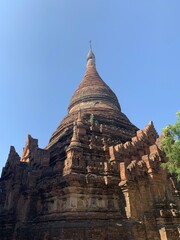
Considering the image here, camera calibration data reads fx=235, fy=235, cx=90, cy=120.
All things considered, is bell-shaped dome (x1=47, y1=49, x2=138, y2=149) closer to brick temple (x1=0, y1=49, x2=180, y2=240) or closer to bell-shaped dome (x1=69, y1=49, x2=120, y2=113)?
bell-shaped dome (x1=69, y1=49, x2=120, y2=113)

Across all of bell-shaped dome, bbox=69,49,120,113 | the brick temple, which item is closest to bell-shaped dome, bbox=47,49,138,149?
bell-shaped dome, bbox=69,49,120,113

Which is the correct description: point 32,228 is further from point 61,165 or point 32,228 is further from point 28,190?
point 61,165

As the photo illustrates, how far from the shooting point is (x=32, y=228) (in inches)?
518

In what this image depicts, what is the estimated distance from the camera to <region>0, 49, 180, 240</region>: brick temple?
1174cm

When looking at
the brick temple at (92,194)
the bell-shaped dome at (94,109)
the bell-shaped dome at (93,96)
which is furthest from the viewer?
the bell-shaped dome at (93,96)

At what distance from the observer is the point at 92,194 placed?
13.1 m

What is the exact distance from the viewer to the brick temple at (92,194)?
38.5 ft

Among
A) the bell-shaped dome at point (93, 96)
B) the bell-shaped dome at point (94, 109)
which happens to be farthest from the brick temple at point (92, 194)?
the bell-shaped dome at point (93, 96)

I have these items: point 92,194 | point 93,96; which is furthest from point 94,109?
point 92,194

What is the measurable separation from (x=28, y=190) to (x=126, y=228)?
644cm

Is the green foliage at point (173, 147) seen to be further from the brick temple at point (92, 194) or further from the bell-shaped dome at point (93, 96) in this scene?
the bell-shaped dome at point (93, 96)

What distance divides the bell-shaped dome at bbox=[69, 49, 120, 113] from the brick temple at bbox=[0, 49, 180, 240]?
690 cm

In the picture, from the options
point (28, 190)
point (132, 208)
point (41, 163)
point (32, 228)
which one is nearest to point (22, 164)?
point (41, 163)

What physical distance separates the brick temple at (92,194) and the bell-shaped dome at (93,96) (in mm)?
6903
